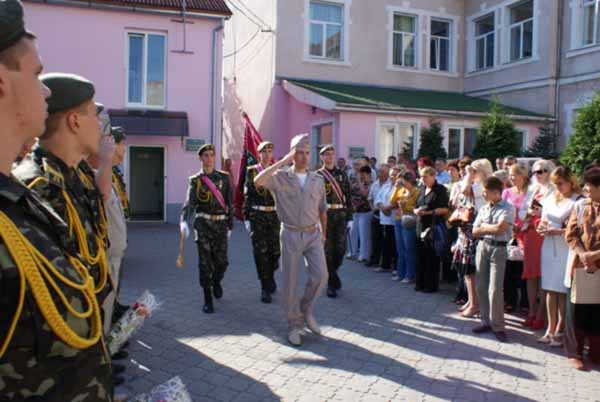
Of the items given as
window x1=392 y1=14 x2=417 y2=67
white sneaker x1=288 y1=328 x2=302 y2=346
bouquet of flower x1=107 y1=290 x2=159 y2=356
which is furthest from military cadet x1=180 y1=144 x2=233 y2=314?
window x1=392 y1=14 x2=417 y2=67

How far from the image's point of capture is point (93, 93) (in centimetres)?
246

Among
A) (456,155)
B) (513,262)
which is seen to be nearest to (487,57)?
(456,155)

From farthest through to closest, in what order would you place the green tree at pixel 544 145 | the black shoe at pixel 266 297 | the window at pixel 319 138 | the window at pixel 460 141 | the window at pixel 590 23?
1. the window at pixel 460 141
2. the window at pixel 319 138
3. the green tree at pixel 544 145
4. the window at pixel 590 23
5. the black shoe at pixel 266 297

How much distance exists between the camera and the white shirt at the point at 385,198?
395 inches

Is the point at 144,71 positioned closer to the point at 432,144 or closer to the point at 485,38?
the point at 432,144

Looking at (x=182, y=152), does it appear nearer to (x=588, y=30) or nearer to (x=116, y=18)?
(x=116, y=18)

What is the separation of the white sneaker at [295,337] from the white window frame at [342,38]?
15.1 m

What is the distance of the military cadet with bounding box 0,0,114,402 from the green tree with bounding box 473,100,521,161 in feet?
51.4

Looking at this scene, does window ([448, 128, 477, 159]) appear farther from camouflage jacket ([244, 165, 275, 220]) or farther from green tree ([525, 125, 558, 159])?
camouflage jacket ([244, 165, 275, 220])

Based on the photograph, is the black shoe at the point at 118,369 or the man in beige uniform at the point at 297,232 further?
the man in beige uniform at the point at 297,232

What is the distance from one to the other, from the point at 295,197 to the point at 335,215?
2.38m

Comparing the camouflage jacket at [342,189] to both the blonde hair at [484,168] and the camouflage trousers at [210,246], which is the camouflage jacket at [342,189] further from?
the blonde hair at [484,168]

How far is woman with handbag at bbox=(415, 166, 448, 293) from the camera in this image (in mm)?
8320

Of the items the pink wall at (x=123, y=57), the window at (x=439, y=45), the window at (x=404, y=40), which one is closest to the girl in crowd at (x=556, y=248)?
the pink wall at (x=123, y=57)
